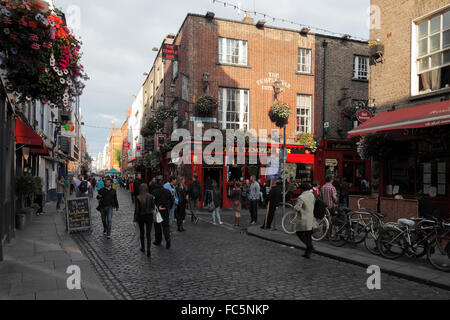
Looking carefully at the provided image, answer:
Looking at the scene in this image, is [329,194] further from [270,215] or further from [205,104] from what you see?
[205,104]

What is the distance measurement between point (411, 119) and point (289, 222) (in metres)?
5.11

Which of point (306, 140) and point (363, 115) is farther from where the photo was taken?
point (306, 140)

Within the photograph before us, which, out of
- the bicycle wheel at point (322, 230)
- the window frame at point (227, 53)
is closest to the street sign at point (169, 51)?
the window frame at point (227, 53)

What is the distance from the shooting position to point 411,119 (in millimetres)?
9156

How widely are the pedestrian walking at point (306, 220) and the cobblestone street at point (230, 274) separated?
0.36 meters

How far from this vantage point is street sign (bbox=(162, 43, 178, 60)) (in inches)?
809

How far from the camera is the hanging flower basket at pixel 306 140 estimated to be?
20.7 metres

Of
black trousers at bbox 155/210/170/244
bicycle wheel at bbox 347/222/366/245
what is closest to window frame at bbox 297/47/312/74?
bicycle wheel at bbox 347/222/366/245

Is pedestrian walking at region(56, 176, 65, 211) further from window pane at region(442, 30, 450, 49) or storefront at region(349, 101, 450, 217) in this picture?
window pane at region(442, 30, 450, 49)

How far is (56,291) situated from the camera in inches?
205

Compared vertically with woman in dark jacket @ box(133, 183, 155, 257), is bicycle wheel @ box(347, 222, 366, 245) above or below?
below

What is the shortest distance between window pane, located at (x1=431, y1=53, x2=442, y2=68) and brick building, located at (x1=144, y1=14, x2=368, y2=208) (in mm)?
10726

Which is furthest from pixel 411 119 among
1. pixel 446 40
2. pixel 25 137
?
pixel 25 137

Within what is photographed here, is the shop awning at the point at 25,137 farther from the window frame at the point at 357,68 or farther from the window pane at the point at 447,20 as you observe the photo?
the window frame at the point at 357,68
